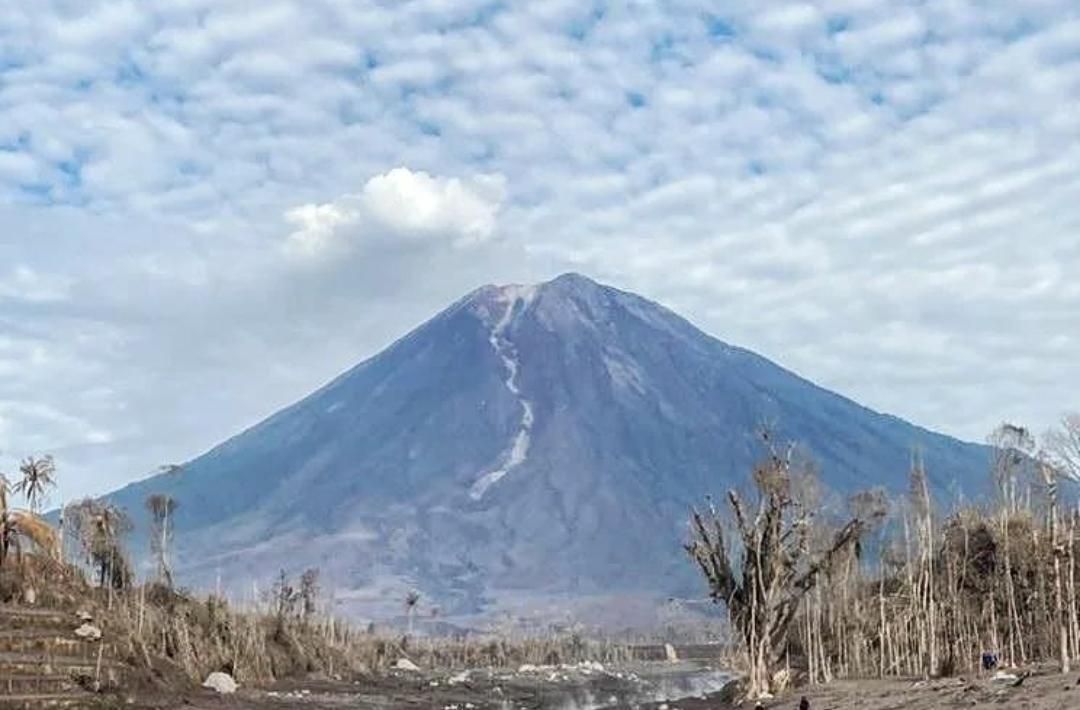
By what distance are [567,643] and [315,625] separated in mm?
61658

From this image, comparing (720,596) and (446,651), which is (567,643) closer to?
(446,651)

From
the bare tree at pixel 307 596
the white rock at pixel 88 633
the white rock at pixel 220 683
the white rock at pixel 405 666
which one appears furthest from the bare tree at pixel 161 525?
the white rock at pixel 405 666

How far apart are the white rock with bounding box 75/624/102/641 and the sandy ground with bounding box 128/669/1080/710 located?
10.8ft

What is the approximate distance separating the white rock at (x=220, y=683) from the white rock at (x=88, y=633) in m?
8.49

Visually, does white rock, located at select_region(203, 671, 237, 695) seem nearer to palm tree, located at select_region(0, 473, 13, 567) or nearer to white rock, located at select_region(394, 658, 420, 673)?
palm tree, located at select_region(0, 473, 13, 567)

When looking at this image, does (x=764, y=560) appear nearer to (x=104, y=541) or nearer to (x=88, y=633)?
(x=88, y=633)

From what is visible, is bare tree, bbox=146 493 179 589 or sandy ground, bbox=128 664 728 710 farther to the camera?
bare tree, bbox=146 493 179 589

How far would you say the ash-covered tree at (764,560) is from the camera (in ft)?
149

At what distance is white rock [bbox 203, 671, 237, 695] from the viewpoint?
5534 centimetres

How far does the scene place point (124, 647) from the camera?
47.8 meters

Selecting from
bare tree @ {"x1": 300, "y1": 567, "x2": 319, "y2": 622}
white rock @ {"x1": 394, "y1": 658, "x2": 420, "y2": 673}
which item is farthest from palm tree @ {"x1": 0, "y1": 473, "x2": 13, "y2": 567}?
white rock @ {"x1": 394, "y1": 658, "x2": 420, "y2": 673}

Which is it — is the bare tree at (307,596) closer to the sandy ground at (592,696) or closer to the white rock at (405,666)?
the sandy ground at (592,696)

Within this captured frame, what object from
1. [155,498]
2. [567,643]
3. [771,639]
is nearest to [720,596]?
[771,639]

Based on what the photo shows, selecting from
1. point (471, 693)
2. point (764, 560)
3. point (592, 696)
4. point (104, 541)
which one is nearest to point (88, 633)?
point (104, 541)
